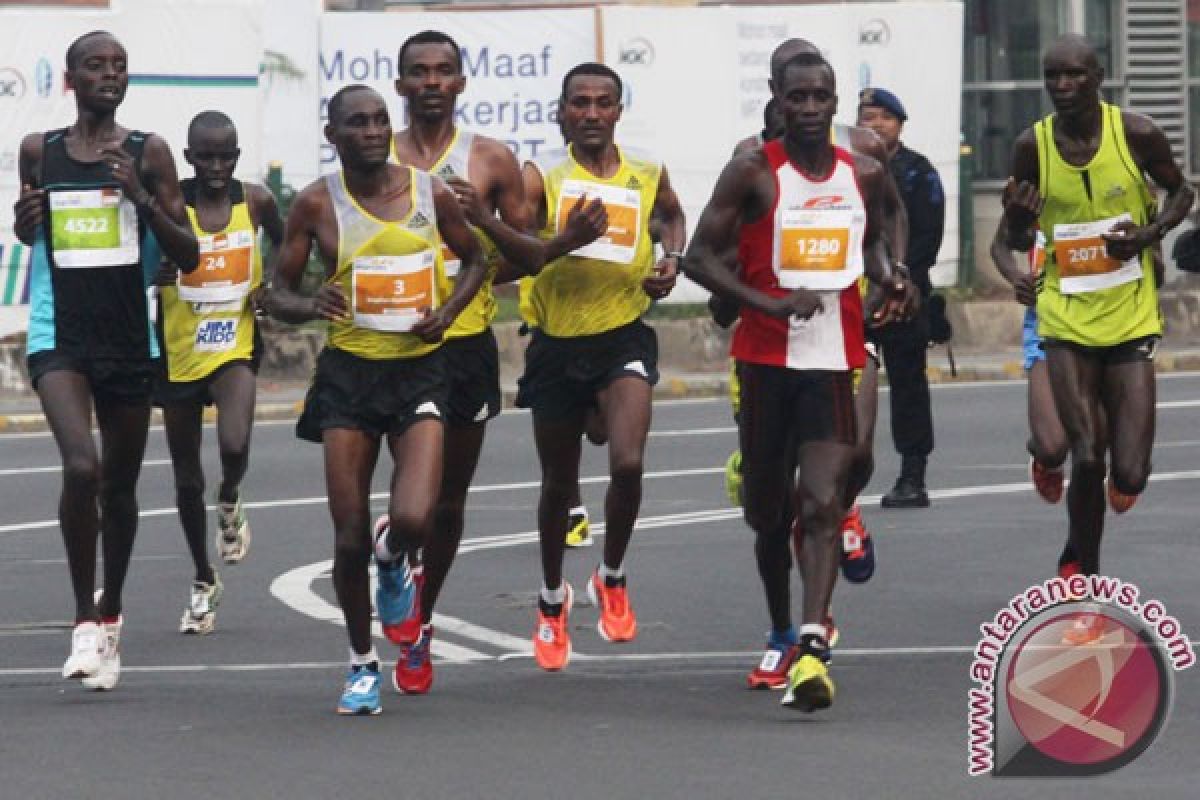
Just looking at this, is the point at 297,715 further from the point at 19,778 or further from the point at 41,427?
the point at 41,427

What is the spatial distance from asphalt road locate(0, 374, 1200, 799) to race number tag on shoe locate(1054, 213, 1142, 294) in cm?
134

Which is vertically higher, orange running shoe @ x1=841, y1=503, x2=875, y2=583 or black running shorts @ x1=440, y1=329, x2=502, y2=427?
black running shorts @ x1=440, y1=329, x2=502, y2=427

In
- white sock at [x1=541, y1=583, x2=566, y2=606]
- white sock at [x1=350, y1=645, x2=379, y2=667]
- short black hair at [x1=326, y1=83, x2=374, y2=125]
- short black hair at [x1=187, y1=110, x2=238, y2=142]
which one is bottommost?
white sock at [x1=541, y1=583, x2=566, y2=606]

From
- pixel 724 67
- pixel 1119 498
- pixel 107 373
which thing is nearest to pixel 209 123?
pixel 107 373

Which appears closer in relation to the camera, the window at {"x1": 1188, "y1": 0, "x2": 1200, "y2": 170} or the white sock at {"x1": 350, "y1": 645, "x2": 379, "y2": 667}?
the white sock at {"x1": 350, "y1": 645, "x2": 379, "y2": 667}

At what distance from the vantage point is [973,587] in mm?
13516

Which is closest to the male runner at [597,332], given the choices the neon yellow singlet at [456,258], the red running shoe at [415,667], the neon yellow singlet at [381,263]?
the neon yellow singlet at [456,258]

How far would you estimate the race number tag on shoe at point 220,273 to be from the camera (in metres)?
13.6

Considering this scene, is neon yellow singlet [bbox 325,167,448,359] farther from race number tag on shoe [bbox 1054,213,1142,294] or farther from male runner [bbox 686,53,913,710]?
race number tag on shoe [bbox 1054,213,1142,294]

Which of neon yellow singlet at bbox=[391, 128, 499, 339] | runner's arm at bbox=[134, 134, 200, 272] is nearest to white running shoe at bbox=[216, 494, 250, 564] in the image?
runner's arm at bbox=[134, 134, 200, 272]

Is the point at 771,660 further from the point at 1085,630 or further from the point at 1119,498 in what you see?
the point at 1119,498

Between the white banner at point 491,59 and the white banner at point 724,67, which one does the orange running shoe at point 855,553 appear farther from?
the white banner at point 724,67

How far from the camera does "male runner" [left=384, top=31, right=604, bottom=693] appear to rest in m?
10.8

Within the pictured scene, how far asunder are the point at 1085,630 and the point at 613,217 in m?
2.48
